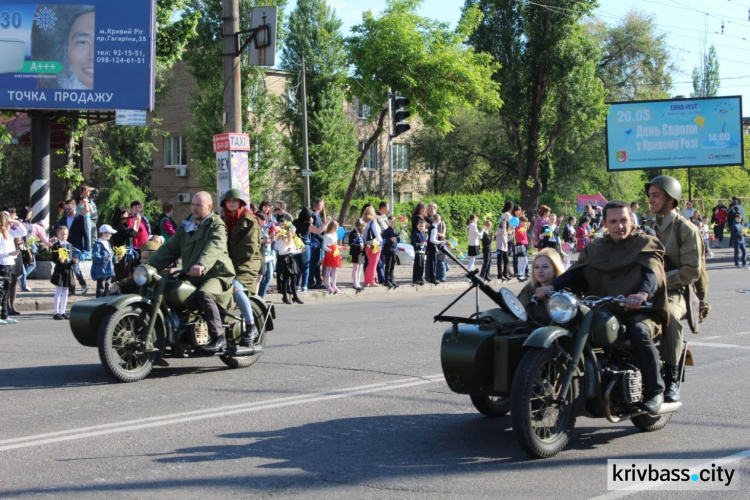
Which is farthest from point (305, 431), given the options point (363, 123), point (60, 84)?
point (363, 123)

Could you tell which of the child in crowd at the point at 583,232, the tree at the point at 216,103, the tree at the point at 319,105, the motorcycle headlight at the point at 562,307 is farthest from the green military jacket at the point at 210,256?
the tree at the point at 319,105

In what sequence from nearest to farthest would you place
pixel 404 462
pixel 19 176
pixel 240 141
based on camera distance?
1. pixel 404 462
2. pixel 240 141
3. pixel 19 176

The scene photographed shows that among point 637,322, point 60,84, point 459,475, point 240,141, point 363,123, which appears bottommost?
point 459,475

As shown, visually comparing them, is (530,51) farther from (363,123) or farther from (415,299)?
(415,299)

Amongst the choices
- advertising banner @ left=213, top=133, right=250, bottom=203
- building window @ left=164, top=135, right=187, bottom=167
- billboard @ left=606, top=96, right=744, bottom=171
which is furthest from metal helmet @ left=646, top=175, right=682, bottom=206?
building window @ left=164, top=135, right=187, bottom=167

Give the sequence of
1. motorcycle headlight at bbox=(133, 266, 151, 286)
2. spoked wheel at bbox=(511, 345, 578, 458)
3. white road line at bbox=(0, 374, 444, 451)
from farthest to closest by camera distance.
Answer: motorcycle headlight at bbox=(133, 266, 151, 286), white road line at bbox=(0, 374, 444, 451), spoked wheel at bbox=(511, 345, 578, 458)

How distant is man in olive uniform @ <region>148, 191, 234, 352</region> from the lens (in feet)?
28.2

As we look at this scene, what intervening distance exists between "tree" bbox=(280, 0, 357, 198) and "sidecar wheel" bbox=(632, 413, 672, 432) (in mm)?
42248

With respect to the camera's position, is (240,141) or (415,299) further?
(415,299)

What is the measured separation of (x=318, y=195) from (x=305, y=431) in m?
43.5

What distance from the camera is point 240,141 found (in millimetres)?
15180

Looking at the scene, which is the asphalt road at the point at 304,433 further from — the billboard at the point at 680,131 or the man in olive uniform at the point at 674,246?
the billboard at the point at 680,131

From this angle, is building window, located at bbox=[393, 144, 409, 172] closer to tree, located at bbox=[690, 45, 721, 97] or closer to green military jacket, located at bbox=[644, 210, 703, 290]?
tree, located at bbox=[690, 45, 721, 97]

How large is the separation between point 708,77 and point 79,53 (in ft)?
220
